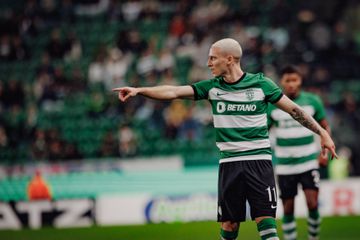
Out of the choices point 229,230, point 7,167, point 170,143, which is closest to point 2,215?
point 7,167

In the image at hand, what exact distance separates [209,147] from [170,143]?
39.1 inches

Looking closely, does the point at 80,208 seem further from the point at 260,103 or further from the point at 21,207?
the point at 260,103

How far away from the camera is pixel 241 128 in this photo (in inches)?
376

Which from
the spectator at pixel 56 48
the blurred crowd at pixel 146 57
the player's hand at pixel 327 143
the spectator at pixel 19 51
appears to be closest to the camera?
the player's hand at pixel 327 143

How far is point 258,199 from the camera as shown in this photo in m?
9.62

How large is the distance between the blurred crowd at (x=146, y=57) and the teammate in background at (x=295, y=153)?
10623 millimetres

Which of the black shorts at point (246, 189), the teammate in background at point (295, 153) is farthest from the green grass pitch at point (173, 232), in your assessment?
the black shorts at point (246, 189)

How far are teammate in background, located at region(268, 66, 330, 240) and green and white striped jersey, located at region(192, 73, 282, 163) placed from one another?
290 cm

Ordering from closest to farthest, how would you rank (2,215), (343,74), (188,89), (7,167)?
(188,89), (2,215), (7,167), (343,74)

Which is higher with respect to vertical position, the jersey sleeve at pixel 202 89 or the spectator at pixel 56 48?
the spectator at pixel 56 48

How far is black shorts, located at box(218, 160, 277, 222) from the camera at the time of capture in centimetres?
962

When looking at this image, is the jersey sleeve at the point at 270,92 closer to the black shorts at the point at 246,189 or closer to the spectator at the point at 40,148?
the black shorts at the point at 246,189

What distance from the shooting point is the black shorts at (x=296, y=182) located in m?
12.6

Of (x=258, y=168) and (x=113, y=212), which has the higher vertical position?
(x=258, y=168)
